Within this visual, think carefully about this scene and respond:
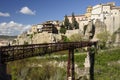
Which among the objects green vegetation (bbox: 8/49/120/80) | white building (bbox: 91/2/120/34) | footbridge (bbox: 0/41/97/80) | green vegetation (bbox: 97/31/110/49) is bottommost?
green vegetation (bbox: 8/49/120/80)

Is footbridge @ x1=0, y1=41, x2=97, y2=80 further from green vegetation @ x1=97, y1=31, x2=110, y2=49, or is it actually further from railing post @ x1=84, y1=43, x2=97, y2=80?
green vegetation @ x1=97, y1=31, x2=110, y2=49

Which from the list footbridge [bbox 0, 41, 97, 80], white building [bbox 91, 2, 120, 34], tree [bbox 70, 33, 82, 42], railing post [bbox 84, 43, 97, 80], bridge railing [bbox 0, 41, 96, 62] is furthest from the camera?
white building [bbox 91, 2, 120, 34]

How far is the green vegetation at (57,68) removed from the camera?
161 feet

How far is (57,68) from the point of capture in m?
54.4

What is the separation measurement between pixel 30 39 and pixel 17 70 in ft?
133

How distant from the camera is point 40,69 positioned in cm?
5359

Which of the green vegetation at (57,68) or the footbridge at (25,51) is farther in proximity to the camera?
the green vegetation at (57,68)

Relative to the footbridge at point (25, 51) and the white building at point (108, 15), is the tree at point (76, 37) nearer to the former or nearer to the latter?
the white building at point (108, 15)

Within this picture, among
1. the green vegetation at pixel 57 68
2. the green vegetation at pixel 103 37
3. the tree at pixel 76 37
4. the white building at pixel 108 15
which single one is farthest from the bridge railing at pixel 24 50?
the white building at pixel 108 15

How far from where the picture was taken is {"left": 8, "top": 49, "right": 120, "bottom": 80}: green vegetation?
49.1m

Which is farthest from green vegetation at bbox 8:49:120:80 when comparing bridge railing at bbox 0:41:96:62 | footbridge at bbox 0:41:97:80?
bridge railing at bbox 0:41:96:62

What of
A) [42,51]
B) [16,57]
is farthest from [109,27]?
[16,57]

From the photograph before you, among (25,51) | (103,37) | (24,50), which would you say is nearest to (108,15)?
(103,37)

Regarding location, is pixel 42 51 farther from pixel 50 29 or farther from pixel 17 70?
pixel 50 29
